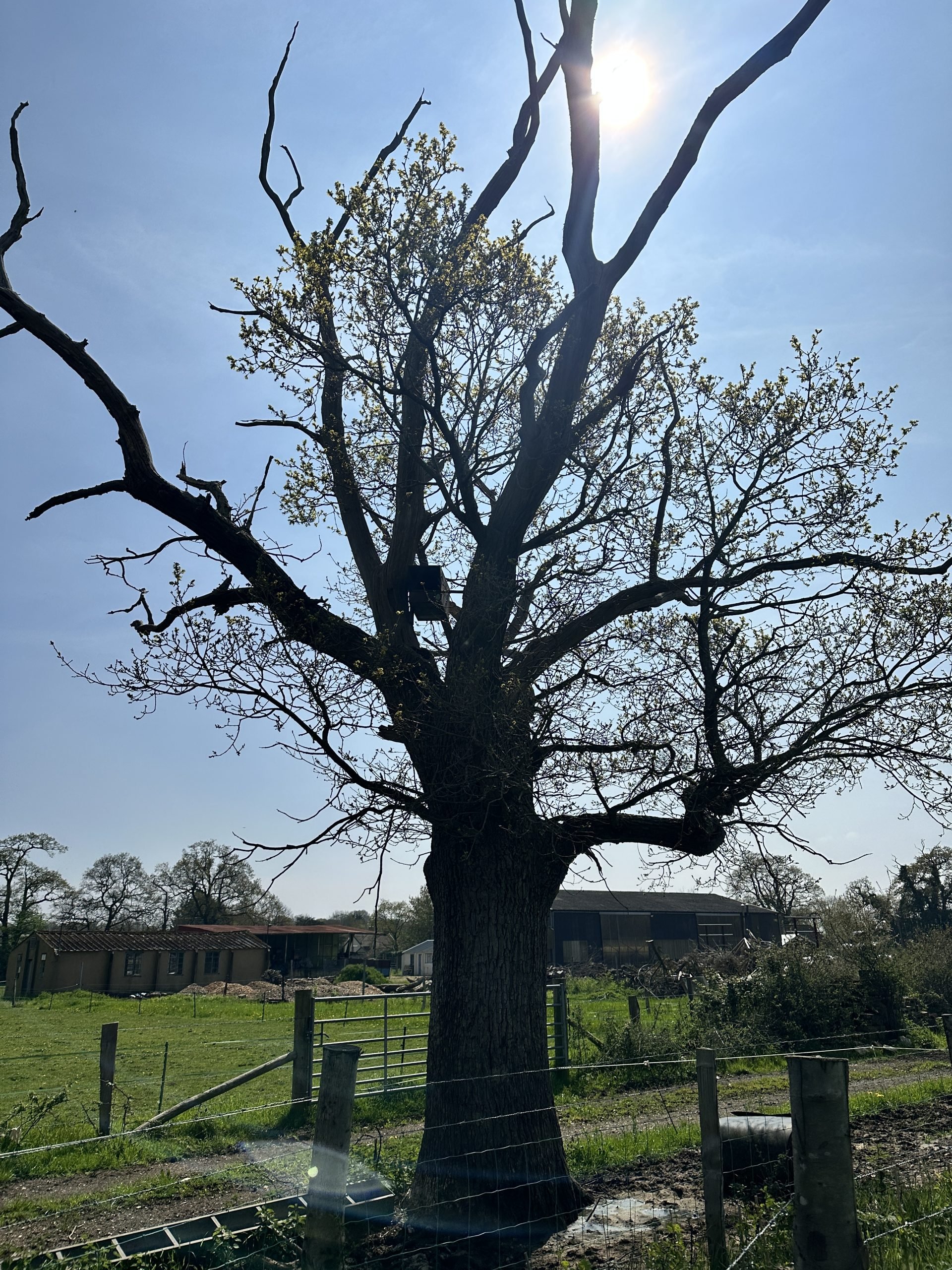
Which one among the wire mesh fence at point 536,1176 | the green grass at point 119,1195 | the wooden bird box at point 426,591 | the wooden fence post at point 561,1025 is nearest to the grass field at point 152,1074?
the wire mesh fence at point 536,1176

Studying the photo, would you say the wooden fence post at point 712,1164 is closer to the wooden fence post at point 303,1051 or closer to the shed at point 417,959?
the wooden fence post at point 303,1051

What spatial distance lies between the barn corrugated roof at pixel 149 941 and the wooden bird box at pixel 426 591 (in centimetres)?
5159

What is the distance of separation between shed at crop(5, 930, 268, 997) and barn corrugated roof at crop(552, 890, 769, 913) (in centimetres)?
2110

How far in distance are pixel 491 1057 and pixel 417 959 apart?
65847 mm

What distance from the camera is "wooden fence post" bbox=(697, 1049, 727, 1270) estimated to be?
17.9 ft

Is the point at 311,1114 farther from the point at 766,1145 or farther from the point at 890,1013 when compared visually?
the point at 890,1013

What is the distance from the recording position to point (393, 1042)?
2133 centimetres

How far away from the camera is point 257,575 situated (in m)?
7.78

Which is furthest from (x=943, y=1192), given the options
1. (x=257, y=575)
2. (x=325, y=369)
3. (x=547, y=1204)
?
(x=325, y=369)

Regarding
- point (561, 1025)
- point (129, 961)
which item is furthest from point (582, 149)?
point (129, 961)

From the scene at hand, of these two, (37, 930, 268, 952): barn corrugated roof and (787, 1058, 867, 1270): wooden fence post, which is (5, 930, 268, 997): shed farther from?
(787, 1058, 867, 1270): wooden fence post

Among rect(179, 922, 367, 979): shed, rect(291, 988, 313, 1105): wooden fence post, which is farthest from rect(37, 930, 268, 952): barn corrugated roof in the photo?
rect(291, 988, 313, 1105): wooden fence post

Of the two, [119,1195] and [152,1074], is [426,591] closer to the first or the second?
[119,1195]

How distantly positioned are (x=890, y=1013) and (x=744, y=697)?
51.4ft
